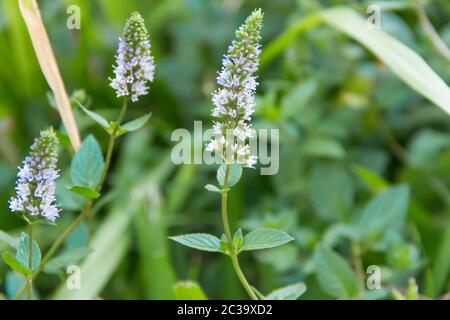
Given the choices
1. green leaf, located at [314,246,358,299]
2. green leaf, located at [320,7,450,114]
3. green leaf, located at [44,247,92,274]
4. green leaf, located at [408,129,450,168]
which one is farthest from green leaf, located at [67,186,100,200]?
green leaf, located at [408,129,450,168]

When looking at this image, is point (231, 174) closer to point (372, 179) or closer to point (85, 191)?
point (85, 191)

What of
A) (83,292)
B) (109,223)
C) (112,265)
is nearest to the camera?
(83,292)

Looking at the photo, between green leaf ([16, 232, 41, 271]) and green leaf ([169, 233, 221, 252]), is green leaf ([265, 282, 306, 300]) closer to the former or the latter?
green leaf ([169, 233, 221, 252])

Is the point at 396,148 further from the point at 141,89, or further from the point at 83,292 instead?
the point at 141,89

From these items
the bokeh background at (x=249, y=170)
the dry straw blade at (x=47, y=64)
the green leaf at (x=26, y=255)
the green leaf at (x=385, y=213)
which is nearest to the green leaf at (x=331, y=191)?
the bokeh background at (x=249, y=170)

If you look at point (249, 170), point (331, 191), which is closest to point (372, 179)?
point (331, 191)
